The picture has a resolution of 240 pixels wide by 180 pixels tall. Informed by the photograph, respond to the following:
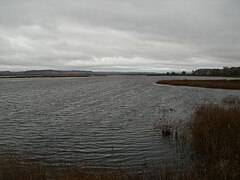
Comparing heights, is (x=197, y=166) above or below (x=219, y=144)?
below

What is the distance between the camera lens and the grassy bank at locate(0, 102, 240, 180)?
6.64m

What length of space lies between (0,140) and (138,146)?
7.45 meters

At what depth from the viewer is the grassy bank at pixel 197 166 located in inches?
261

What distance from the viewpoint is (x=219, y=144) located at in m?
8.99

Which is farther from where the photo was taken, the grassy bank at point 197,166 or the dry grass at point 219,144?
the grassy bank at point 197,166

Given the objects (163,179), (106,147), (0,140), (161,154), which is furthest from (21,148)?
(163,179)

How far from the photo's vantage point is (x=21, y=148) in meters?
11.2

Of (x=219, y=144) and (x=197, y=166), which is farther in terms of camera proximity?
(x=219, y=144)

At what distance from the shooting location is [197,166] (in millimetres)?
8062

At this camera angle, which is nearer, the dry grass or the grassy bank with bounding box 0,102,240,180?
the dry grass

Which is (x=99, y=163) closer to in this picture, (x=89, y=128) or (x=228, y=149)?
(x=228, y=149)

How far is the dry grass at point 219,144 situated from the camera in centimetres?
647

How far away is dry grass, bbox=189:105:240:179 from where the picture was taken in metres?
6.47

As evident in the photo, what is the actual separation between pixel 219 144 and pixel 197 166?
62.1 inches
